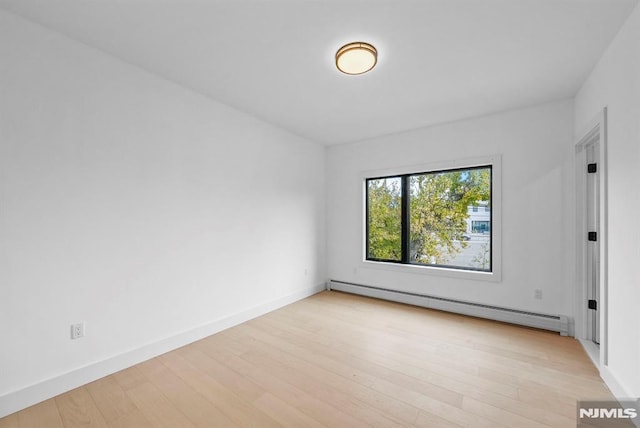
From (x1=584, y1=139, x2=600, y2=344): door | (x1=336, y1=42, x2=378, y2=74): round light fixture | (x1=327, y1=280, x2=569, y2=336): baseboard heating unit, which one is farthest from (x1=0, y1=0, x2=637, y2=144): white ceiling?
(x1=327, y1=280, x2=569, y2=336): baseboard heating unit

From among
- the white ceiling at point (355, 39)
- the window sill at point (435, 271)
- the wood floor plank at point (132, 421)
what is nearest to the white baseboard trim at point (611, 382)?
the window sill at point (435, 271)

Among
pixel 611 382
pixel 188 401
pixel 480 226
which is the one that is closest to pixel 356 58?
pixel 480 226

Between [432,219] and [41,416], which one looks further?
[432,219]

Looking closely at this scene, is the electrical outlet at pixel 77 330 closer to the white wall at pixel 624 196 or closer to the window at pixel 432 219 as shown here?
the window at pixel 432 219

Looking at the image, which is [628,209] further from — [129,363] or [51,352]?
[51,352]

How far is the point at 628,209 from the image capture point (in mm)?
1798

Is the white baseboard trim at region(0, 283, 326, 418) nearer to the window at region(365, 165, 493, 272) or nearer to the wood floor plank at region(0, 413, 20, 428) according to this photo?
the wood floor plank at region(0, 413, 20, 428)

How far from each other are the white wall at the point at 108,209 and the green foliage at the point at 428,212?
195 cm

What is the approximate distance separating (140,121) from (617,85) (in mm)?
3761

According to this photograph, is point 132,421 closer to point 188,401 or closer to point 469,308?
point 188,401

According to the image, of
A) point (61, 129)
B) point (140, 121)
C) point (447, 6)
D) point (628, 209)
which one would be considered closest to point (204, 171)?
point (140, 121)

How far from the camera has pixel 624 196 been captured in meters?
1.84

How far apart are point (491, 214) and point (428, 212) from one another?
0.80 meters

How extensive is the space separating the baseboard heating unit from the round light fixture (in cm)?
305
